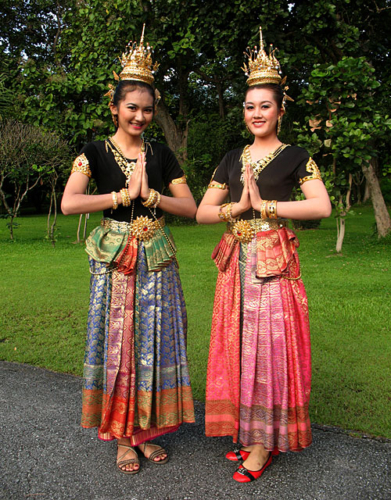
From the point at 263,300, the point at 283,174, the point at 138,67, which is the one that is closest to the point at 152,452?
the point at 263,300

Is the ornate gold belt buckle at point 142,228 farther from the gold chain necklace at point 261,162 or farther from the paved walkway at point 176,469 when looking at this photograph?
the paved walkway at point 176,469

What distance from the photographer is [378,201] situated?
11477 mm

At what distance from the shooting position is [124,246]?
266 cm

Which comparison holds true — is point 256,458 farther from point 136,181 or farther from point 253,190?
point 136,181

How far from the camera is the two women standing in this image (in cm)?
256

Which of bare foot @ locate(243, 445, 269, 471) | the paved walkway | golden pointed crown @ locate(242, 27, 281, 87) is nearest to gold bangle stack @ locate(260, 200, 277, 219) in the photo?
golden pointed crown @ locate(242, 27, 281, 87)

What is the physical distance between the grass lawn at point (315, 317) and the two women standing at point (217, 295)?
3.25 ft

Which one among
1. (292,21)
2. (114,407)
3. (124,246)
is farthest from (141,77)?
(292,21)

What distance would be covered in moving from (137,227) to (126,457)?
4.42 ft

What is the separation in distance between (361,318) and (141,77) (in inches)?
165

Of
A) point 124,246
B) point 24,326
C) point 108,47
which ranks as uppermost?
point 108,47

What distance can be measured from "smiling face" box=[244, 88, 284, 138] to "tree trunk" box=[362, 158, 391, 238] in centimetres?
890

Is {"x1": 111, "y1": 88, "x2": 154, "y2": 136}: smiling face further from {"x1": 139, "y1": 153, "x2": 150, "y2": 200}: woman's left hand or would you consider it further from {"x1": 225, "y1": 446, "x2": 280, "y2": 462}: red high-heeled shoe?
{"x1": 225, "y1": 446, "x2": 280, "y2": 462}: red high-heeled shoe

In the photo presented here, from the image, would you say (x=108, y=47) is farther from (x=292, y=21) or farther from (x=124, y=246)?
(x=124, y=246)
